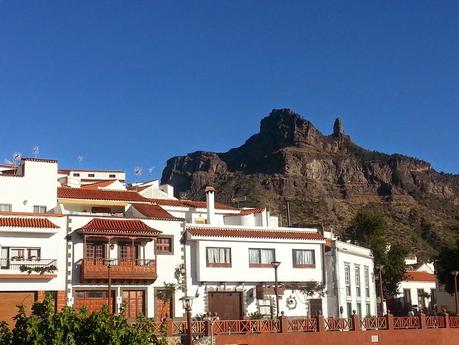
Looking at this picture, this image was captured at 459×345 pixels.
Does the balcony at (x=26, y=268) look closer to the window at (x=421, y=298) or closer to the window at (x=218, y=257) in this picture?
the window at (x=218, y=257)

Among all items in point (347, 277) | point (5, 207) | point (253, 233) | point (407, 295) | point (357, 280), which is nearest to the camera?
point (5, 207)

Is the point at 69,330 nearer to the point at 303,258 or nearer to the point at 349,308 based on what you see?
the point at 303,258

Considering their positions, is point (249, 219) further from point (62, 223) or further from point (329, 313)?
point (62, 223)

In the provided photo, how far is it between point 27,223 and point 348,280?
24.2 m

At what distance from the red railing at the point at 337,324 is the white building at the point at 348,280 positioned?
332 inches

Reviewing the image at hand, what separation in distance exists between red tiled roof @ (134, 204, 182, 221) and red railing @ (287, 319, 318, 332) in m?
10.8

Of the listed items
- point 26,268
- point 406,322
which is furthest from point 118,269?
point 406,322

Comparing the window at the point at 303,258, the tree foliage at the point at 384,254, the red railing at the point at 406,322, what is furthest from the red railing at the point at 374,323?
the tree foliage at the point at 384,254

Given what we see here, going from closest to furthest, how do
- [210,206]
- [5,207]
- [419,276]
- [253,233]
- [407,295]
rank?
[5,207] → [253,233] → [210,206] → [407,295] → [419,276]

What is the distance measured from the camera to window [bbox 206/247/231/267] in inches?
1890

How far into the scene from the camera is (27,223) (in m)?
42.9

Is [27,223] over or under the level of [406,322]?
over

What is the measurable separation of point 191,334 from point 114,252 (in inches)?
406

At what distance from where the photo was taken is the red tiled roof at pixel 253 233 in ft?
157
